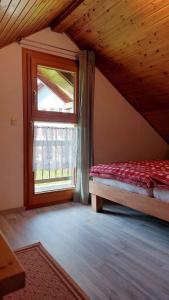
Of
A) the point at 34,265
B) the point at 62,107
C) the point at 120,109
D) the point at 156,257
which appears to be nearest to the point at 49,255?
the point at 34,265

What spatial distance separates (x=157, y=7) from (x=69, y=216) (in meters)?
2.51

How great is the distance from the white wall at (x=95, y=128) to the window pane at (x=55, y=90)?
343 millimetres

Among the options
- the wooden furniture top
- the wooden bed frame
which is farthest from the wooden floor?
the wooden furniture top

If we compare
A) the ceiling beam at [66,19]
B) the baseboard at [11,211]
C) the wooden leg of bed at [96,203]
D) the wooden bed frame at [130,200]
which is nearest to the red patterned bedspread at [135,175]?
the wooden bed frame at [130,200]

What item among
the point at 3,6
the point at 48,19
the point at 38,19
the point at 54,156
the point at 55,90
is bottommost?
the point at 54,156

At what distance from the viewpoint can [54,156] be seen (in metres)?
3.44

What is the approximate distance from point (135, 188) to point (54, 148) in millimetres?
1439

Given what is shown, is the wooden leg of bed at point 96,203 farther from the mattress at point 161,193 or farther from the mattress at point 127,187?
the mattress at point 161,193

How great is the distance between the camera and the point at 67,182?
12.2ft

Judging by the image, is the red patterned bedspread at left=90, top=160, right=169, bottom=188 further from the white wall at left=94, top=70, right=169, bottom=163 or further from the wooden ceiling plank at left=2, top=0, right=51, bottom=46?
the wooden ceiling plank at left=2, top=0, right=51, bottom=46

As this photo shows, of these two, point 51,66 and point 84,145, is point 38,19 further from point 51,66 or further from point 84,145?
point 84,145

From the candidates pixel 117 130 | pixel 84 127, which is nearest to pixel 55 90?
pixel 84 127

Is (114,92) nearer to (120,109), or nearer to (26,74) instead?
(120,109)

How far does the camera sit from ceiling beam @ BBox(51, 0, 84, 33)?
9.02ft
